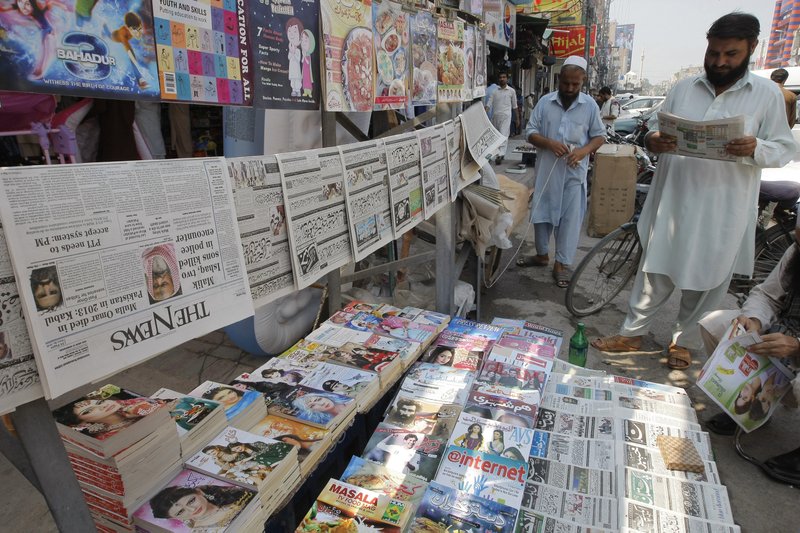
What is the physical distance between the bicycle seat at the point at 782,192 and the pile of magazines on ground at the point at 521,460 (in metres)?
2.95

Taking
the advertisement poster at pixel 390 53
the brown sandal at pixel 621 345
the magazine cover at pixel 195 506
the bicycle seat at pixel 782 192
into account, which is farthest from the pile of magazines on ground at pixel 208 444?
the bicycle seat at pixel 782 192

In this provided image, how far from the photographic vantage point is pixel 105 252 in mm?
843

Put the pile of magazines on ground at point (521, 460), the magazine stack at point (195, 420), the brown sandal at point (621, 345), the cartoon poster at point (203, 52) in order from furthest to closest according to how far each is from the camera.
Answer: the brown sandal at point (621, 345)
the pile of magazines on ground at point (521, 460)
the magazine stack at point (195, 420)
the cartoon poster at point (203, 52)

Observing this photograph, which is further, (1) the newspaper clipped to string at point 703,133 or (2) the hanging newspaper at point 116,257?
(1) the newspaper clipped to string at point 703,133

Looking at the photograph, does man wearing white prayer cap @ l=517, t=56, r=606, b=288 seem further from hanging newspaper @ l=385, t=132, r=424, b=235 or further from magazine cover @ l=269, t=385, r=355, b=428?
magazine cover @ l=269, t=385, r=355, b=428

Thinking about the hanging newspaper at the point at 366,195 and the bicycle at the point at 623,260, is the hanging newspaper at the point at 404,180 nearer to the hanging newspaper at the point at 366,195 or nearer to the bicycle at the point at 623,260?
the hanging newspaper at the point at 366,195

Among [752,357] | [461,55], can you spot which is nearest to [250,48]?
[461,55]

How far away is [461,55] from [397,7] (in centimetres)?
72

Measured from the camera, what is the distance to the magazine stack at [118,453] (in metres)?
1.14

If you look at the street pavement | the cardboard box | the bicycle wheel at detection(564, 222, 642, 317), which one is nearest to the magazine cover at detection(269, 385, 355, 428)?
the street pavement

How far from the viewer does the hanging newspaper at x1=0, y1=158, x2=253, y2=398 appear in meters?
0.76

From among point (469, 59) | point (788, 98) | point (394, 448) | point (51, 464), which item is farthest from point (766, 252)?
point (51, 464)

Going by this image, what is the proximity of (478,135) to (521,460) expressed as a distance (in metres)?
1.85

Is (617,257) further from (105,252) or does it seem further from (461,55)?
(105,252)
